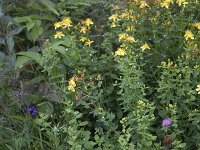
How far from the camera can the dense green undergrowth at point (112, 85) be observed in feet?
6.58

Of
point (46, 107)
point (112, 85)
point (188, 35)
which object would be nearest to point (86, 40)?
point (112, 85)

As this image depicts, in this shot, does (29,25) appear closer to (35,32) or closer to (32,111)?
(35,32)

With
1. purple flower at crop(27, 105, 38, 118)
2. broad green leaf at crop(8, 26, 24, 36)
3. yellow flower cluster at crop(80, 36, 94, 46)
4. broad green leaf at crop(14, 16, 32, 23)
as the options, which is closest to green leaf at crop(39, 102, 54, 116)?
purple flower at crop(27, 105, 38, 118)

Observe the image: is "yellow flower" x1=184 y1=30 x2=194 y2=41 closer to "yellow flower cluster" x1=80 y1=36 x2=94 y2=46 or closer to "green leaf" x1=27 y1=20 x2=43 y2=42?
"yellow flower cluster" x1=80 y1=36 x2=94 y2=46

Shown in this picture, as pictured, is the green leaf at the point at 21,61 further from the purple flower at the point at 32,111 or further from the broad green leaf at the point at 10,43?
the purple flower at the point at 32,111

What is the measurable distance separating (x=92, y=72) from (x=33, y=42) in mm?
577

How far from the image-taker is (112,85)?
2330mm

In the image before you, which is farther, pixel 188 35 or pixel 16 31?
pixel 16 31

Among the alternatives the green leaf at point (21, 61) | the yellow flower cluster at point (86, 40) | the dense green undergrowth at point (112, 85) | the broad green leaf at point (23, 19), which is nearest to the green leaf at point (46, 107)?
the dense green undergrowth at point (112, 85)

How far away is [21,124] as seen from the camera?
2.28 metres

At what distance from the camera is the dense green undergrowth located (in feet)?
6.58

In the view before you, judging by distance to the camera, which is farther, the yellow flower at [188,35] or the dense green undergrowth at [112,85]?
the yellow flower at [188,35]

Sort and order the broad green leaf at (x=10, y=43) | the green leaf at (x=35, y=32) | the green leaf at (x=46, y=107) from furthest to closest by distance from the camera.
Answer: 1. the green leaf at (x=35, y=32)
2. the broad green leaf at (x=10, y=43)
3. the green leaf at (x=46, y=107)

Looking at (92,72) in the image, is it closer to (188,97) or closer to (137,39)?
(137,39)
